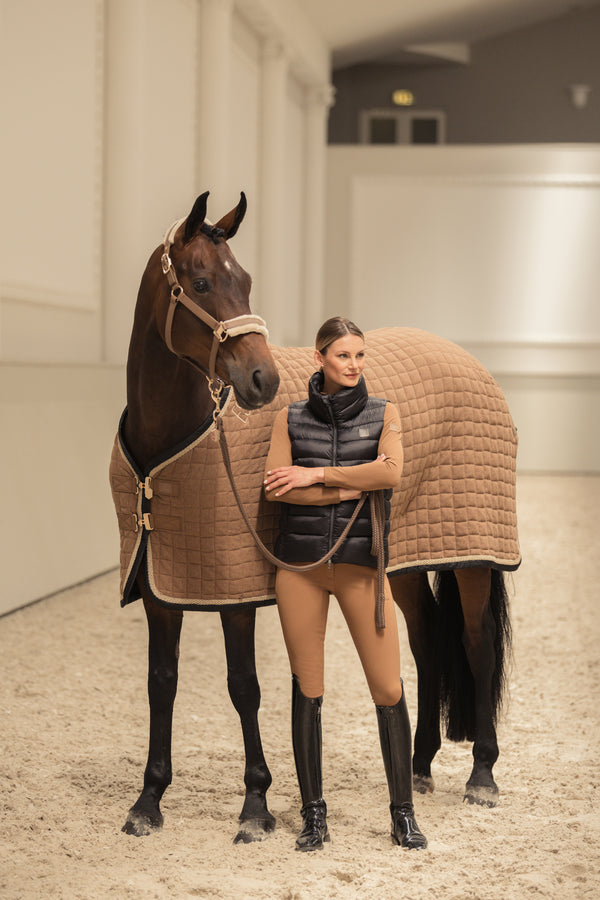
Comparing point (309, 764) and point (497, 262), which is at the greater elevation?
point (497, 262)

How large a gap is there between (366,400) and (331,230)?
1012 cm

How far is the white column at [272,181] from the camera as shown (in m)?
9.41

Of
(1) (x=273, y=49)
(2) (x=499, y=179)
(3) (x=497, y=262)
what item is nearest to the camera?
(1) (x=273, y=49)

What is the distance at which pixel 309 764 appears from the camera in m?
2.22

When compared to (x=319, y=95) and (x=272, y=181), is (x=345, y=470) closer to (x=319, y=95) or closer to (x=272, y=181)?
(x=272, y=181)

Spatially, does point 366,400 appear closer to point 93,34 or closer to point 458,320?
point 93,34

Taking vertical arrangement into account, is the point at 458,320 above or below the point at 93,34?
below

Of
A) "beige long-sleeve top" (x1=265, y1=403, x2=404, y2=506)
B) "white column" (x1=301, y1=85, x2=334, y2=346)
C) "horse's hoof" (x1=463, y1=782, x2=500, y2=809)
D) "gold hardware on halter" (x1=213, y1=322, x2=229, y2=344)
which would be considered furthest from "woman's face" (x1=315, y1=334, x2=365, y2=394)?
"white column" (x1=301, y1=85, x2=334, y2=346)

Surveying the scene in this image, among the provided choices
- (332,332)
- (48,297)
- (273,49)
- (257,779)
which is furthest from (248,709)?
(273,49)

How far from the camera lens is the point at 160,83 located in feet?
21.9

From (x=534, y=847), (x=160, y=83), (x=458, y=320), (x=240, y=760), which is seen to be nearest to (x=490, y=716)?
(x=534, y=847)

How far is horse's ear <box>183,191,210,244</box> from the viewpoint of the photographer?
203 centimetres

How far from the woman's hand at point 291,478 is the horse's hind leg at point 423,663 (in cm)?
66

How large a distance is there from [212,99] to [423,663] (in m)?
5.66
